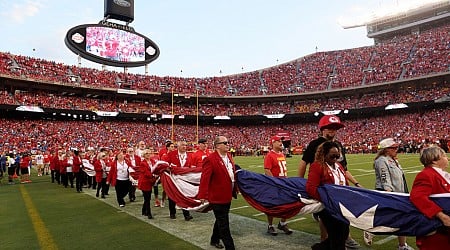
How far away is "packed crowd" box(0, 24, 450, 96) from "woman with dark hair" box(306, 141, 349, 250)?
43663 mm

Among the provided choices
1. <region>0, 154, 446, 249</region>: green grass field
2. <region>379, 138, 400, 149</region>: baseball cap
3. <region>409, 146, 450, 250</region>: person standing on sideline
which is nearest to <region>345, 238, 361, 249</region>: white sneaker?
<region>0, 154, 446, 249</region>: green grass field

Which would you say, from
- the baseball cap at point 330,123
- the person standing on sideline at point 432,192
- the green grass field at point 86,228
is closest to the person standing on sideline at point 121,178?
the green grass field at point 86,228

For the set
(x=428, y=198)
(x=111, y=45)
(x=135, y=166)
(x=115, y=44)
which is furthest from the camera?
(x=115, y=44)

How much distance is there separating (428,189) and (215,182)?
300 cm

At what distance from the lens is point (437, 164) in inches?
132

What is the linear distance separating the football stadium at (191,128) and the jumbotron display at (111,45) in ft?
0.55

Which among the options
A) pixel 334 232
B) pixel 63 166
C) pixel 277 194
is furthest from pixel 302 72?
pixel 334 232

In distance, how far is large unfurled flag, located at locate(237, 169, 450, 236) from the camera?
337 cm

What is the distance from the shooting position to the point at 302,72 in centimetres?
6244

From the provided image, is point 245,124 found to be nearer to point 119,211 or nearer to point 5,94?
point 5,94

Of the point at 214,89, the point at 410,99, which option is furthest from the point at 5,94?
the point at 410,99

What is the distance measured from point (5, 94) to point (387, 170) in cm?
4424

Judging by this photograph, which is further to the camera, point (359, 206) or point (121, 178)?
point (121, 178)

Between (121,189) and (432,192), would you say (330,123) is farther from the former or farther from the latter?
(121,189)
